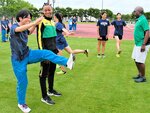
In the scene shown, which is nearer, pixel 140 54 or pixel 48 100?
pixel 48 100

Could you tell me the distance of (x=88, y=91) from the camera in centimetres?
759

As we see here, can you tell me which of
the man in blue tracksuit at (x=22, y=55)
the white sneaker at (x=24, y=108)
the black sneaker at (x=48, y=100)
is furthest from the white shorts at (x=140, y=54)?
the white sneaker at (x=24, y=108)

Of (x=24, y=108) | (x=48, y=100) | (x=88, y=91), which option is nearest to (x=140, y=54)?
(x=88, y=91)

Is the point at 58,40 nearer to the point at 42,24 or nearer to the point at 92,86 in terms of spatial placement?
the point at 92,86

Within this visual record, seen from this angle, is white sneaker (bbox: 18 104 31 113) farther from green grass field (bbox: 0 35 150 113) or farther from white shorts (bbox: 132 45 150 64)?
white shorts (bbox: 132 45 150 64)

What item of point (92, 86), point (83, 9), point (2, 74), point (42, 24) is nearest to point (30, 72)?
point (2, 74)

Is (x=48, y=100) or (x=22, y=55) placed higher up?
(x=22, y=55)

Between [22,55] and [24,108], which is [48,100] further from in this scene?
[22,55]

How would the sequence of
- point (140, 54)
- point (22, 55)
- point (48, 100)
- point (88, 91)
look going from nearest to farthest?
point (22, 55) < point (48, 100) < point (88, 91) < point (140, 54)

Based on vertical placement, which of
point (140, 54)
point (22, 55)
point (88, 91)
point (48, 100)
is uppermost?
point (22, 55)

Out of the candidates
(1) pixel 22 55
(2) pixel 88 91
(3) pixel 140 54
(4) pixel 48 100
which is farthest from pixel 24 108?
(3) pixel 140 54

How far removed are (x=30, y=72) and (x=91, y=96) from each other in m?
3.15

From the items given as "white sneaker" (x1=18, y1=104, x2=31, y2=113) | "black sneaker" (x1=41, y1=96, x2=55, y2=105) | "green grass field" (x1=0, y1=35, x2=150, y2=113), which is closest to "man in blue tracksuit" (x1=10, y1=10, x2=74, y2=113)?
"white sneaker" (x1=18, y1=104, x2=31, y2=113)

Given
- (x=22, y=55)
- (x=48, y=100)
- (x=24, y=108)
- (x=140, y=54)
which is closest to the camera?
(x=22, y=55)
